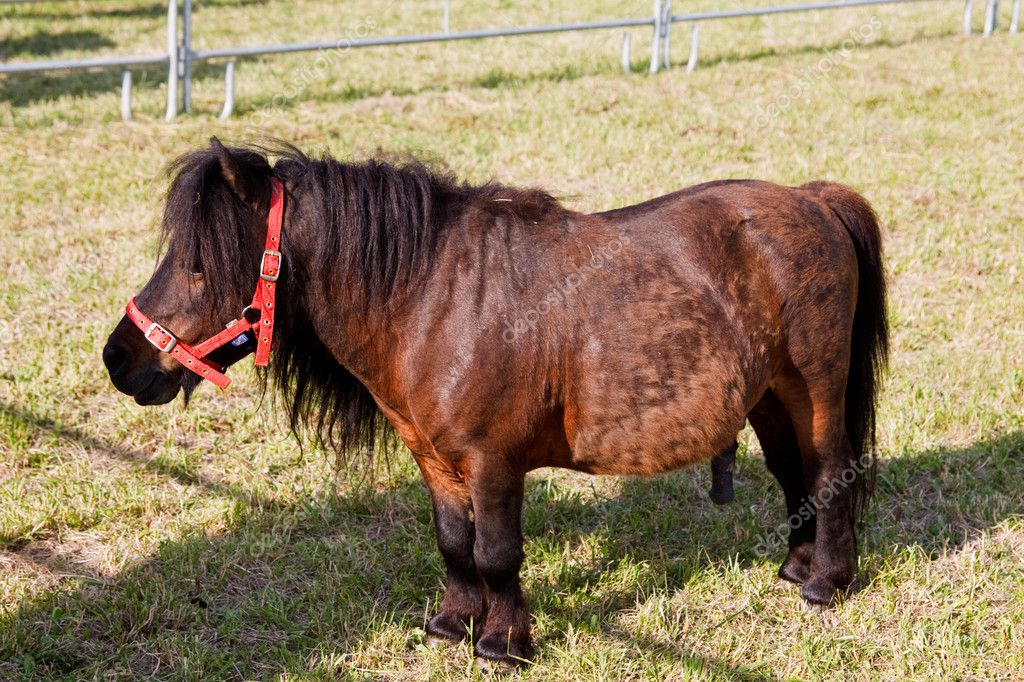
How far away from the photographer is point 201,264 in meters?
2.92

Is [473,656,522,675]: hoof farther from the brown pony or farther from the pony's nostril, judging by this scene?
the pony's nostril

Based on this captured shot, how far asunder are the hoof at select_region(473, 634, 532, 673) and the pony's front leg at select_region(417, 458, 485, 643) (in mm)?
140

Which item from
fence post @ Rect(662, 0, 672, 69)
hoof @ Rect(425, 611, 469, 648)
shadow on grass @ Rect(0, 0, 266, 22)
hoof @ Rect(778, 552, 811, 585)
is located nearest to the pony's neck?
hoof @ Rect(425, 611, 469, 648)

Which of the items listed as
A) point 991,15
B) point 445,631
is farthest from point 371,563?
point 991,15

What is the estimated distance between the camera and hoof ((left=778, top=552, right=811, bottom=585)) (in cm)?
398

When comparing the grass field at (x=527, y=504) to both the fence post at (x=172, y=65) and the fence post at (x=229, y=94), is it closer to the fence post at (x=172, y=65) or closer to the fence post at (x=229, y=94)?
the fence post at (x=172, y=65)

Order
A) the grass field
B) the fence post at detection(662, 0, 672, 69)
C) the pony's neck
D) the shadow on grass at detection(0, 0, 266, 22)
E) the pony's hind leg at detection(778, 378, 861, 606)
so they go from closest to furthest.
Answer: the pony's neck, the grass field, the pony's hind leg at detection(778, 378, 861, 606), the fence post at detection(662, 0, 672, 69), the shadow on grass at detection(0, 0, 266, 22)

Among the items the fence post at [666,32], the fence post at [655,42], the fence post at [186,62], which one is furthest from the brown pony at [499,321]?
the fence post at [666,32]

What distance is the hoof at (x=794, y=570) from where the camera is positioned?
157 inches

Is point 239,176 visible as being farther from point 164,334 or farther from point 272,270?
point 164,334

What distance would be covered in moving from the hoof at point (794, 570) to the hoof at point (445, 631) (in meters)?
1.33

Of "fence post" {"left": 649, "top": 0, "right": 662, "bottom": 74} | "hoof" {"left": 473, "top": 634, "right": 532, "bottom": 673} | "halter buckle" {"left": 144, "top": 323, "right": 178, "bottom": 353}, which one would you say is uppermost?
"fence post" {"left": 649, "top": 0, "right": 662, "bottom": 74}

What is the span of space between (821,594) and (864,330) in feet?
3.47

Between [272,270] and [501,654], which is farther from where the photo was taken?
[501,654]
